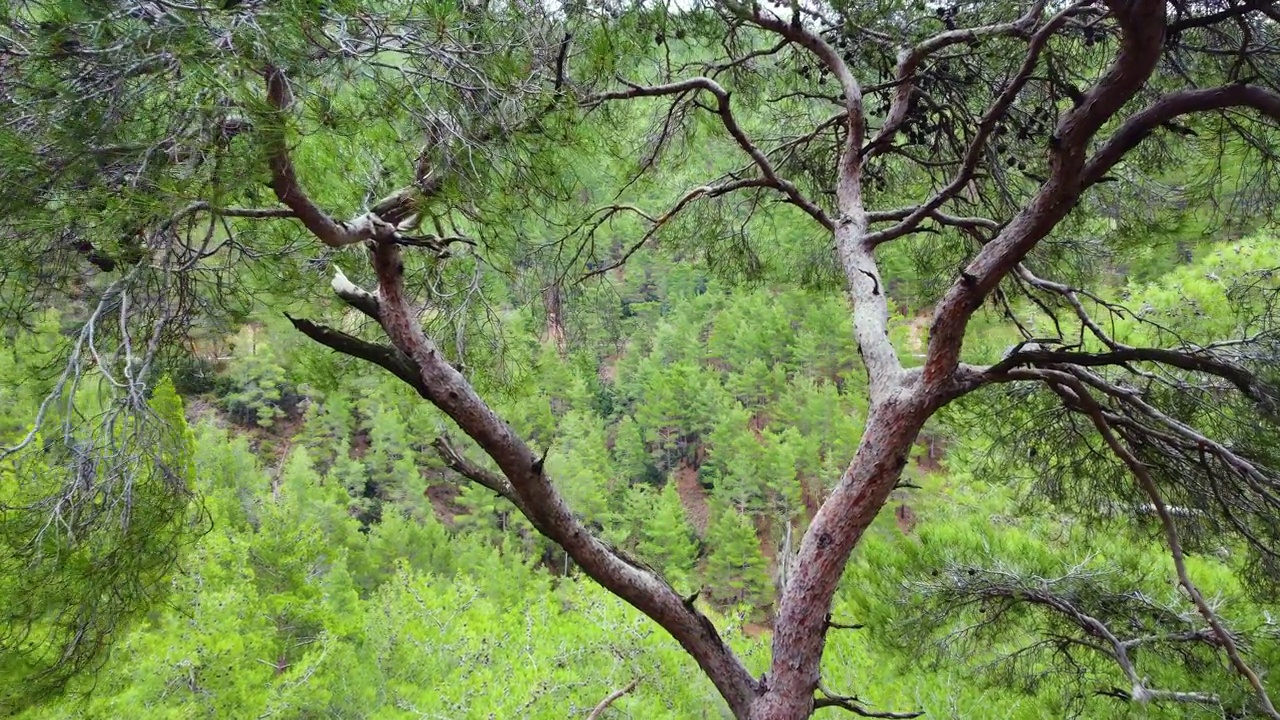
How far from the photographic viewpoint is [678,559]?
16734 millimetres

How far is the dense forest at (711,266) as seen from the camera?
1247 millimetres

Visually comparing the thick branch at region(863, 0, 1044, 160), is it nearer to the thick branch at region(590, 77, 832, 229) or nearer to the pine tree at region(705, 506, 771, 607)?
the thick branch at region(590, 77, 832, 229)

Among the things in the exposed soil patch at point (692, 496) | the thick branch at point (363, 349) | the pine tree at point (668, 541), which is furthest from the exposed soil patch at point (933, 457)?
the thick branch at point (363, 349)

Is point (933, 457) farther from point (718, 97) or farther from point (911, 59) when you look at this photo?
point (718, 97)

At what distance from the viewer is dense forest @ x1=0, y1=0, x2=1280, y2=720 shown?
1.25 metres

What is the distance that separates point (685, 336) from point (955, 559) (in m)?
19.5

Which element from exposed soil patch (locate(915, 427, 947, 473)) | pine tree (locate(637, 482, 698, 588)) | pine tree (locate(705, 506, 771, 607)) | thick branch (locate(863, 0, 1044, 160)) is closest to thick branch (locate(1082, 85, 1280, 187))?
thick branch (locate(863, 0, 1044, 160))

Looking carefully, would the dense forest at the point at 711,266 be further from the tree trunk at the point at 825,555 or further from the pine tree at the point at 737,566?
the pine tree at the point at 737,566

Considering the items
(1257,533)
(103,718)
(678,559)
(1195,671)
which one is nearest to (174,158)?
(1257,533)

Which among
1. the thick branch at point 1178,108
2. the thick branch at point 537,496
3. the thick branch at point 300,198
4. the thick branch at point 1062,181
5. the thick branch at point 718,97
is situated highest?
the thick branch at point 718,97

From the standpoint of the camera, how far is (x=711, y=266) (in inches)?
128

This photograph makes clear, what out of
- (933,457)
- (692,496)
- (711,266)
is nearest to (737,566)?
(692,496)

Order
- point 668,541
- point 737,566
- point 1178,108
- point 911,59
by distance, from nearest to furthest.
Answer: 1. point 1178,108
2. point 911,59
3. point 668,541
4. point 737,566

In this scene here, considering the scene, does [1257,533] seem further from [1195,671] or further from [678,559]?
[678,559]
